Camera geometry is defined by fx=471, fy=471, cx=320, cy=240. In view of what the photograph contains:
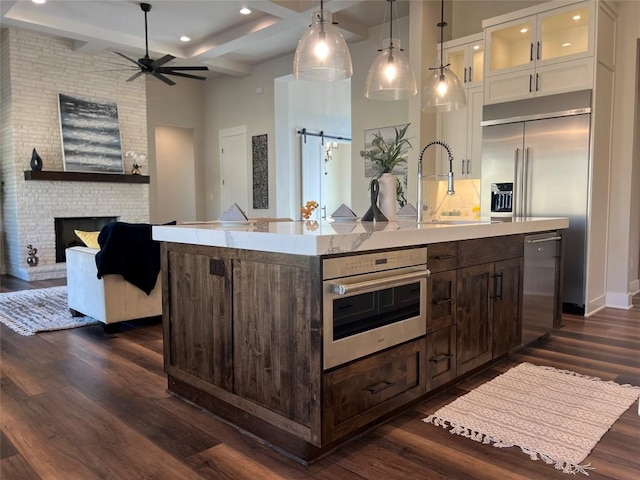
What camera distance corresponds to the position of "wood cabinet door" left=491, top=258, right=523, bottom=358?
2.88 m

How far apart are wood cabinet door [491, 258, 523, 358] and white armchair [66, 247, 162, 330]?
9.07ft

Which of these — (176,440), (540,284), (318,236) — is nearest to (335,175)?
(540,284)

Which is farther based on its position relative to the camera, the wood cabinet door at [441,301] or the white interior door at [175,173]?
the white interior door at [175,173]

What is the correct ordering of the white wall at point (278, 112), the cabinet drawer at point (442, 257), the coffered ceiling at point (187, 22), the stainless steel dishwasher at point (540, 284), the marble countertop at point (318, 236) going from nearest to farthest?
the marble countertop at point (318, 236) → the cabinet drawer at point (442, 257) → the stainless steel dishwasher at point (540, 284) → the coffered ceiling at point (187, 22) → the white wall at point (278, 112)

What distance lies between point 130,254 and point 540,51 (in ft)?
13.5

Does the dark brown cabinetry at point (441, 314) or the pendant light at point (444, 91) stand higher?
the pendant light at point (444, 91)

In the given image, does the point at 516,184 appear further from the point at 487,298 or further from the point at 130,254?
the point at 130,254

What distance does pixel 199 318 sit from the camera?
91.1 inches

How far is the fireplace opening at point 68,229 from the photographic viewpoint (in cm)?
707

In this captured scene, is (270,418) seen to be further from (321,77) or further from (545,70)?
(545,70)

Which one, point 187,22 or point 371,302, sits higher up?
point 187,22

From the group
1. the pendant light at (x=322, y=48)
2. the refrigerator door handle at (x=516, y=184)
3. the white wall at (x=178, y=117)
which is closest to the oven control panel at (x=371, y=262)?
the pendant light at (x=322, y=48)

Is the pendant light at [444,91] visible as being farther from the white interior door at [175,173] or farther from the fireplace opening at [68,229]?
the white interior door at [175,173]

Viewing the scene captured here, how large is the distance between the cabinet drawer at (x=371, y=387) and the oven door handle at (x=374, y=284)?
0.32m
